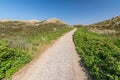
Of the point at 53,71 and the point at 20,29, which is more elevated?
the point at 53,71

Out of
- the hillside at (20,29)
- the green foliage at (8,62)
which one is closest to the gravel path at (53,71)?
the green foliage at (8,62)

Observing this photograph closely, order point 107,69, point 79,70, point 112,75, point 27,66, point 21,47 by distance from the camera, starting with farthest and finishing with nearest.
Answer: point 21,47
point 27,66
point 79,70
point 107,69
point 112,75

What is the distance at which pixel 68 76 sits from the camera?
9.22 metres

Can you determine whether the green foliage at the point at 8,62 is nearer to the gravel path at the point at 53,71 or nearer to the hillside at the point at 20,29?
the gravel path at the point at 53,71

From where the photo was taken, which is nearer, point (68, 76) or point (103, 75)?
point (103, 75)

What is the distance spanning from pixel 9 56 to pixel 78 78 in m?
4.27

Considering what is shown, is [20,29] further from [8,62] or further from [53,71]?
[53,71]

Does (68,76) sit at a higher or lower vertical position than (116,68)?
lower

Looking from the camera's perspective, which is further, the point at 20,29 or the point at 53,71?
the point at 20,29

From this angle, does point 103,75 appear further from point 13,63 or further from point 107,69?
point 13,63

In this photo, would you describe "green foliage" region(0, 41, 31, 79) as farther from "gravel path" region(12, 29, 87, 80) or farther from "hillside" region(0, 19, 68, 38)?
"hillside" region(0, 19, 68, 38)

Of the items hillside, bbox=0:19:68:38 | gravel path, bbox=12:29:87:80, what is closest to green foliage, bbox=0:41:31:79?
gravel path, bbox=12:29:87:80

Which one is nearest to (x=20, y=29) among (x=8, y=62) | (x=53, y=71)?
(x=8, y=62)

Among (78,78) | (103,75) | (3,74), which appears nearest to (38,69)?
(3,74)
